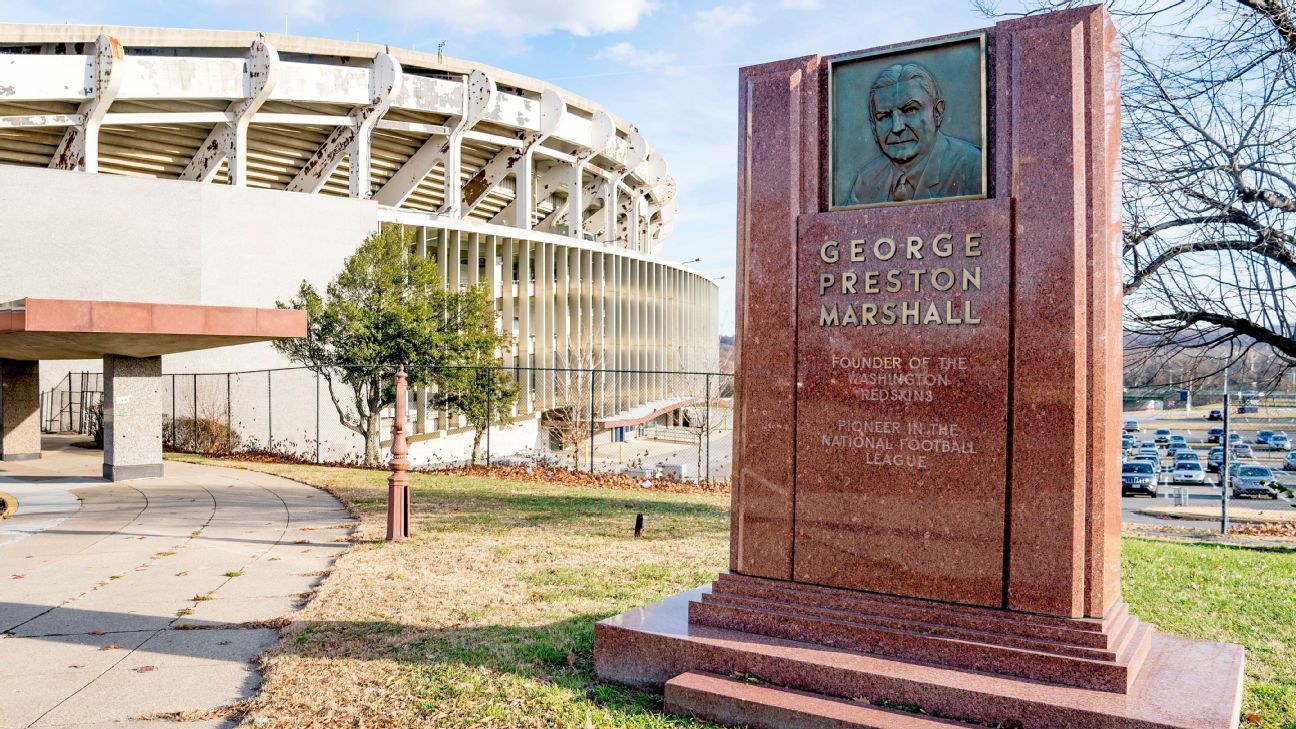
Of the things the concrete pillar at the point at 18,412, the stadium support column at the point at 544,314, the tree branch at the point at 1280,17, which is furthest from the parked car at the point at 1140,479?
the concrete pillar at the point at 18,412

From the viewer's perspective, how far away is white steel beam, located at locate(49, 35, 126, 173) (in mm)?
27766

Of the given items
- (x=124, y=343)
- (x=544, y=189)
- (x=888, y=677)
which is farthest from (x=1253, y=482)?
(x=544, y=189)

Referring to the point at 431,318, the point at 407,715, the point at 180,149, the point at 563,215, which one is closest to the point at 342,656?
the point at 407,715

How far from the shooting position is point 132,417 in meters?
17.8

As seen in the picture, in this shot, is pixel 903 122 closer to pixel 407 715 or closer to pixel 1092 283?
pixel 1092 283

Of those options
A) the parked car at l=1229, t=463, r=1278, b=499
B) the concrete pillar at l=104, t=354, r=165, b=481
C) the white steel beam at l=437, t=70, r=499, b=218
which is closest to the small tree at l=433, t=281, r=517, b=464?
the concrete pillar at l=104, t=354, r=165, b=481

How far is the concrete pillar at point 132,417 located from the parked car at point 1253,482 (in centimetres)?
2842

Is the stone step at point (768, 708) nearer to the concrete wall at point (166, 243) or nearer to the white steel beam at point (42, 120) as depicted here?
the concrete wall at point (166, 243)

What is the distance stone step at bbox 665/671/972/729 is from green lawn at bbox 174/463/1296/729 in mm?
172

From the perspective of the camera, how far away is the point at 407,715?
5207 millimetres

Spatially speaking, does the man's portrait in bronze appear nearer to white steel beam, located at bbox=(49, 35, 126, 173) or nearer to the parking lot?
the parking lot

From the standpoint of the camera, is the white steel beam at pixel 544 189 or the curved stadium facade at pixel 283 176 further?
the white steel beam at pixel 544 189

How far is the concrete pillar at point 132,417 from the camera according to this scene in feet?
57.0

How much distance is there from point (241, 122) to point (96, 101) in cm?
435
